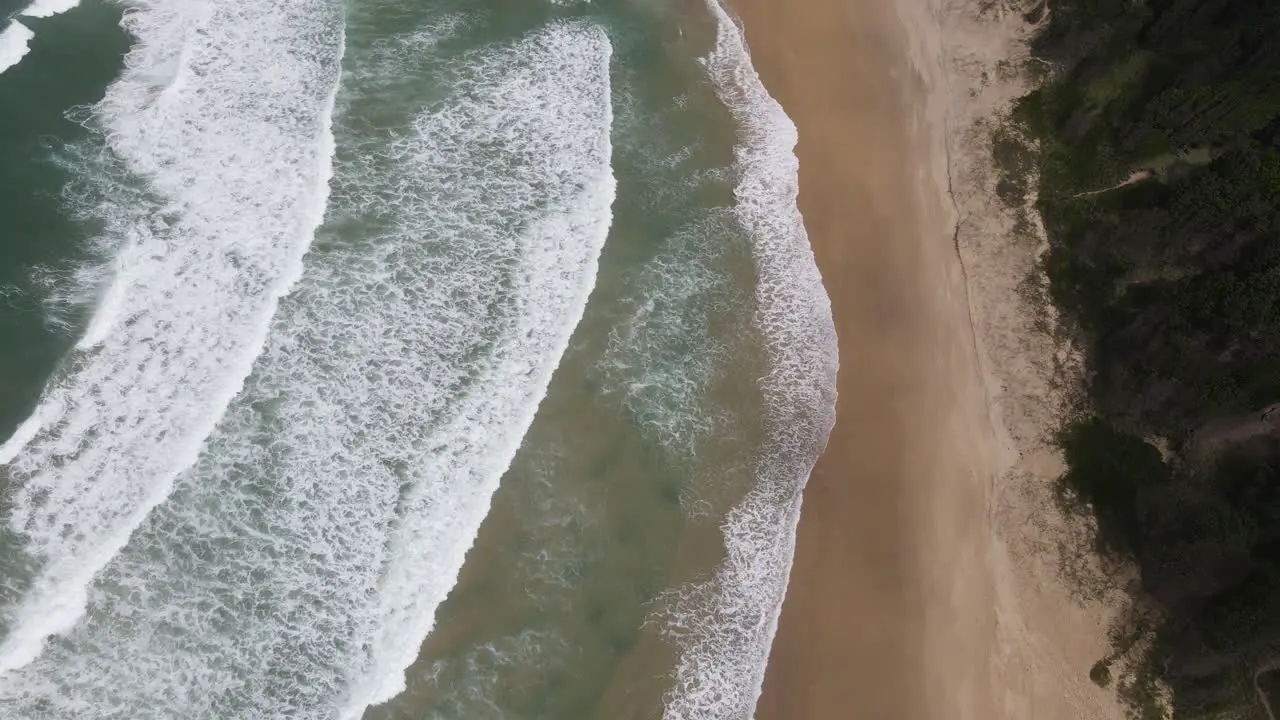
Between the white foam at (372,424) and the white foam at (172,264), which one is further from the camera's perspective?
the white foam at (172,264)

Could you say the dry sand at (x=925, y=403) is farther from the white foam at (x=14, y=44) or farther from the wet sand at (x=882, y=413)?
the white foam at (x=14, y=44)

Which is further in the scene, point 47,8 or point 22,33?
point 47,8

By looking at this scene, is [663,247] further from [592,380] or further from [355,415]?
[355,415]

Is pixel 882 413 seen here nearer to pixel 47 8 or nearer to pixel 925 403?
pixel 925 403

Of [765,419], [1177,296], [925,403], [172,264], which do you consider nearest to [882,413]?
[925,403]

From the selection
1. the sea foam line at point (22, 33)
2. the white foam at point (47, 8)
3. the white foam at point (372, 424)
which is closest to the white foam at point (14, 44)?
the sea foam line at point (22, 33)

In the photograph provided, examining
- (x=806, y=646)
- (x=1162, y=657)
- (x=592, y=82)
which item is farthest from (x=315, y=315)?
(x=1162, y=657)
